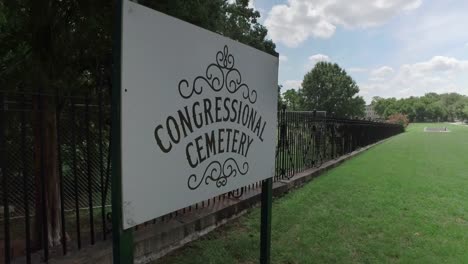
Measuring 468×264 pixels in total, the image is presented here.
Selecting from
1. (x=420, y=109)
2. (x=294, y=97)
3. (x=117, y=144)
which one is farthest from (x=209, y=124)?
(x=420, y=109)

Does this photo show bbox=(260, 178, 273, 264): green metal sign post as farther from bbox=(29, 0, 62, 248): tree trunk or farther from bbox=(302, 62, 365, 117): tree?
bbox=(302, 62, 365, 117): tree

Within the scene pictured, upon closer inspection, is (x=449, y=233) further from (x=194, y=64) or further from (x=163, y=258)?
(x=194, y=64)

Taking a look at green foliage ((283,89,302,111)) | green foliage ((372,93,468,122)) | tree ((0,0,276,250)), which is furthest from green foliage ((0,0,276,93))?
green foliage ((372,93,468,122))

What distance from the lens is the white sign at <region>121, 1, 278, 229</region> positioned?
5.84 feet

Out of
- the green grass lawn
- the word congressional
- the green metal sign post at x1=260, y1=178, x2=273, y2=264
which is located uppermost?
the word congressional

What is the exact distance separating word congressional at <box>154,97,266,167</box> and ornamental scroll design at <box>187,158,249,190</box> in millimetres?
82

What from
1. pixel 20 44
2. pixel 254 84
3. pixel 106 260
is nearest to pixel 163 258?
pixel 106 260

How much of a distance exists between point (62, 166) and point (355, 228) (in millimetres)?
3818

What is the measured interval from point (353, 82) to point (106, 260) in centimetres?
7245

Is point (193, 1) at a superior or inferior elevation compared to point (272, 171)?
superior

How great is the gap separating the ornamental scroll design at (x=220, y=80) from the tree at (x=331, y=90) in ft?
216

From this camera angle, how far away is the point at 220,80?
96.3 inches

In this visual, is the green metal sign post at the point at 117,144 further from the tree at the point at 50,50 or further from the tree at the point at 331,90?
the tree at the point at 331,90

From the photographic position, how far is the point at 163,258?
368cm
